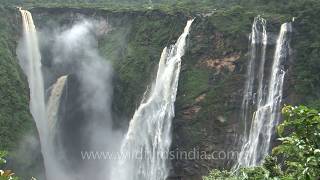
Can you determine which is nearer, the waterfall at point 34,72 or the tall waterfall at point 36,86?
the tall waterfall at point 36,86

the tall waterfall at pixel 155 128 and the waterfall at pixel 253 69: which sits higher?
the waterfall at pixel 253 69

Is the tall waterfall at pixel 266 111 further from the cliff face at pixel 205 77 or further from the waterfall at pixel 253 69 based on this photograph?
the cliff face at pixel 205 77

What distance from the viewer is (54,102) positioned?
36.8 meters

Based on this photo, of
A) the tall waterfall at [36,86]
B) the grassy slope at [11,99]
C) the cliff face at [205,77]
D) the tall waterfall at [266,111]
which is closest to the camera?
the tall waterfall at [266,111]

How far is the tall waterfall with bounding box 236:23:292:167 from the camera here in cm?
3012

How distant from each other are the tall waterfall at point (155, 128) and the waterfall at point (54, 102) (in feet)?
16.0

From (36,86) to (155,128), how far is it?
8911mm

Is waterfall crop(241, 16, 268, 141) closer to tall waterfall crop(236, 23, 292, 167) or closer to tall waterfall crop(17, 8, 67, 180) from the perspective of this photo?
tall waterfall crop(236, 23, 292, 167)

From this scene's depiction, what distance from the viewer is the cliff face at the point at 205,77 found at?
31156 millimetres

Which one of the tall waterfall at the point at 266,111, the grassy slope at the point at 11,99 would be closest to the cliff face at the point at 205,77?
the grassy slope at the point at 11,99

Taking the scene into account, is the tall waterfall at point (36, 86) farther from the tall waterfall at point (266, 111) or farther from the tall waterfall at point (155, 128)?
the tall waterfall at point (266, 111)

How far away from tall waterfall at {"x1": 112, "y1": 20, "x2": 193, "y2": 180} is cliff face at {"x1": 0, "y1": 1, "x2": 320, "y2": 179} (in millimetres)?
530

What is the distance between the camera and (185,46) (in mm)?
33688

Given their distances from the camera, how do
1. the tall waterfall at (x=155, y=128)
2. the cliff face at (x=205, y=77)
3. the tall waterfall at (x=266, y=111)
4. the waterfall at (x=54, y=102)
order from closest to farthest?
the tall waterfall at (x=266, y=111) → the cliff face at (x=205, y=77) → the tall waterfall at (x=155, y=128) → the waterfall at (x=54, y=102)
